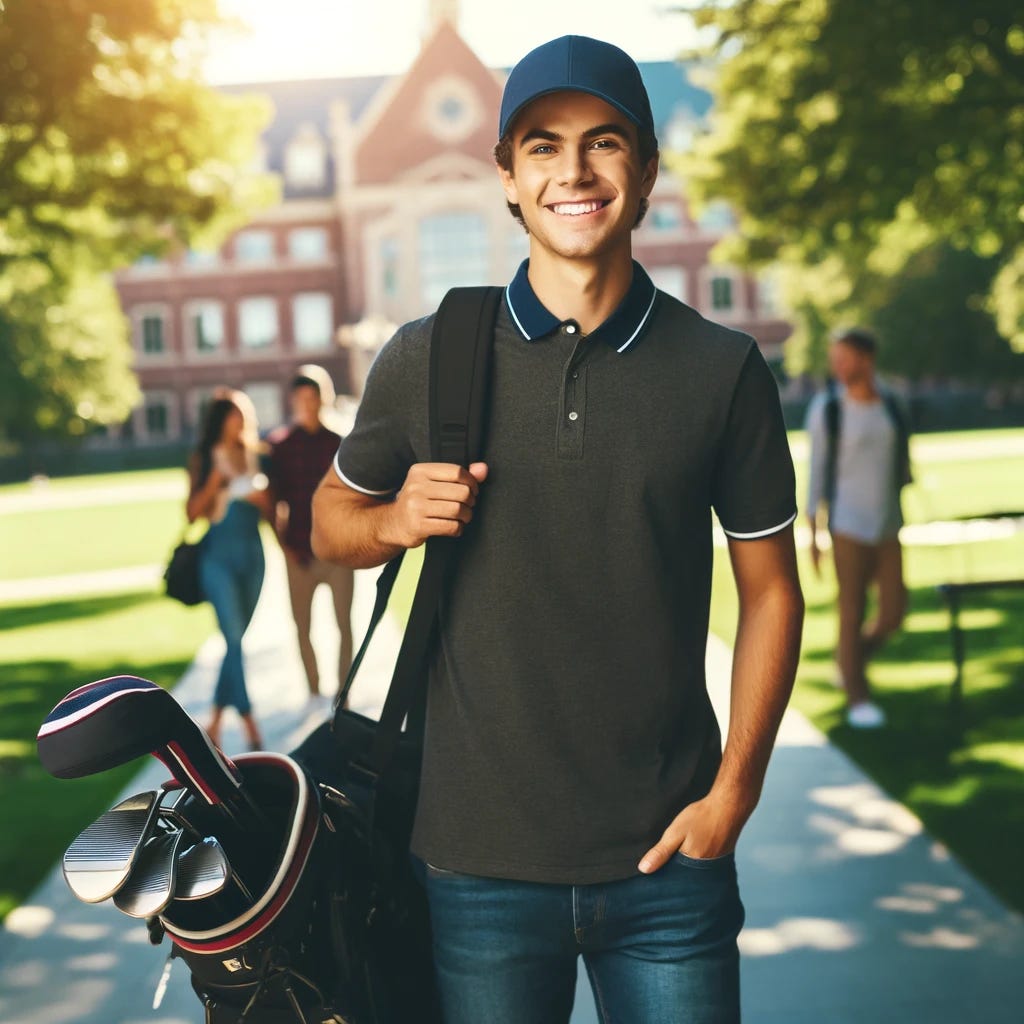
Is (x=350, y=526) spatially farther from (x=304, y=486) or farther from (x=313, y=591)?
(x=313, y=591)

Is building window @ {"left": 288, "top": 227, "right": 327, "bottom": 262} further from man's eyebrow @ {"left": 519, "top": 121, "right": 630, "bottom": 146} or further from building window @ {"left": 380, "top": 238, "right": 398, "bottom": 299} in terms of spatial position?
man's eyebrow @ {"left": 519, "top": 121, "right": 630, "bottom": 146}

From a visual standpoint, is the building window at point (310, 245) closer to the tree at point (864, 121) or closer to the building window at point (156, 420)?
the building window at point (156, 420)

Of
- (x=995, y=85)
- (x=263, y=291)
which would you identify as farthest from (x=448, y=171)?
(x=995, y=85)

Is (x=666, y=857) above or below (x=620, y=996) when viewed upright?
above

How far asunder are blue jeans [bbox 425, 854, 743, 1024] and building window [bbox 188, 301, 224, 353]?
62348 mm

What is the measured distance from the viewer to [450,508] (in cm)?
196

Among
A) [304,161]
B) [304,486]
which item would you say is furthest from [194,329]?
[304,486]

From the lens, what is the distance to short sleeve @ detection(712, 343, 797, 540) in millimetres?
2029

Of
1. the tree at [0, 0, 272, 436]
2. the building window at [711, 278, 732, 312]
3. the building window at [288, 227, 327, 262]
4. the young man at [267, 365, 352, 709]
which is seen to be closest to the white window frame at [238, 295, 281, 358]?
the building window at [288, 227, 327, 262]

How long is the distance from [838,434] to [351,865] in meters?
5.45

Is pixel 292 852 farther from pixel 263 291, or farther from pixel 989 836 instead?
pixel 263 291

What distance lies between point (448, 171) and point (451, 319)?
56389mm

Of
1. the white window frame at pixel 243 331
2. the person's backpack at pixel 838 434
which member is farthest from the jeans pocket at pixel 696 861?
the white window frame at pixel 243 331

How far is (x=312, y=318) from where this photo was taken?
202ft
